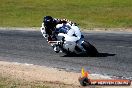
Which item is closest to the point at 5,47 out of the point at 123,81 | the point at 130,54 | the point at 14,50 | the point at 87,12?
the point at 14,50

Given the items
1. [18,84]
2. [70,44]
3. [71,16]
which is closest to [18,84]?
[18,84]

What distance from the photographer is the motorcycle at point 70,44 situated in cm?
1886

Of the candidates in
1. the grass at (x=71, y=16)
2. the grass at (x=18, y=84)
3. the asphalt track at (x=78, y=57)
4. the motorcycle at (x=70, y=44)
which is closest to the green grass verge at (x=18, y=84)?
the grass at (x=18, y=84)

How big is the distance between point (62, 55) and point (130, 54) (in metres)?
2.89

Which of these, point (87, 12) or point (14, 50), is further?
point (87, 12)

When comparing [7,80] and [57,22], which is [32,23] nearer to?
[57,22]

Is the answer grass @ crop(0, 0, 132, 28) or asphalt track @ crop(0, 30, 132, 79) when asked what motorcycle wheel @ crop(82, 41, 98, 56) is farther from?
grass @ crop(0, 0, 132, 28)

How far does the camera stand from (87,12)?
45750mm

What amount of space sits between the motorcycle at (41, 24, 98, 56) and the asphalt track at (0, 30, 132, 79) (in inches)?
10.6

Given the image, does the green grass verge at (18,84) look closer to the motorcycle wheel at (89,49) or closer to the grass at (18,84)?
the grass at (18,84)


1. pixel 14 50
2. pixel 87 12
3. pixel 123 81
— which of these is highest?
pixel 123 81

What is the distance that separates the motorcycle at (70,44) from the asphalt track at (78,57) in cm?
27

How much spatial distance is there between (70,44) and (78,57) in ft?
2.04

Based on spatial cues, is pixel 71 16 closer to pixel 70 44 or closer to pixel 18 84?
pixel 70 44
